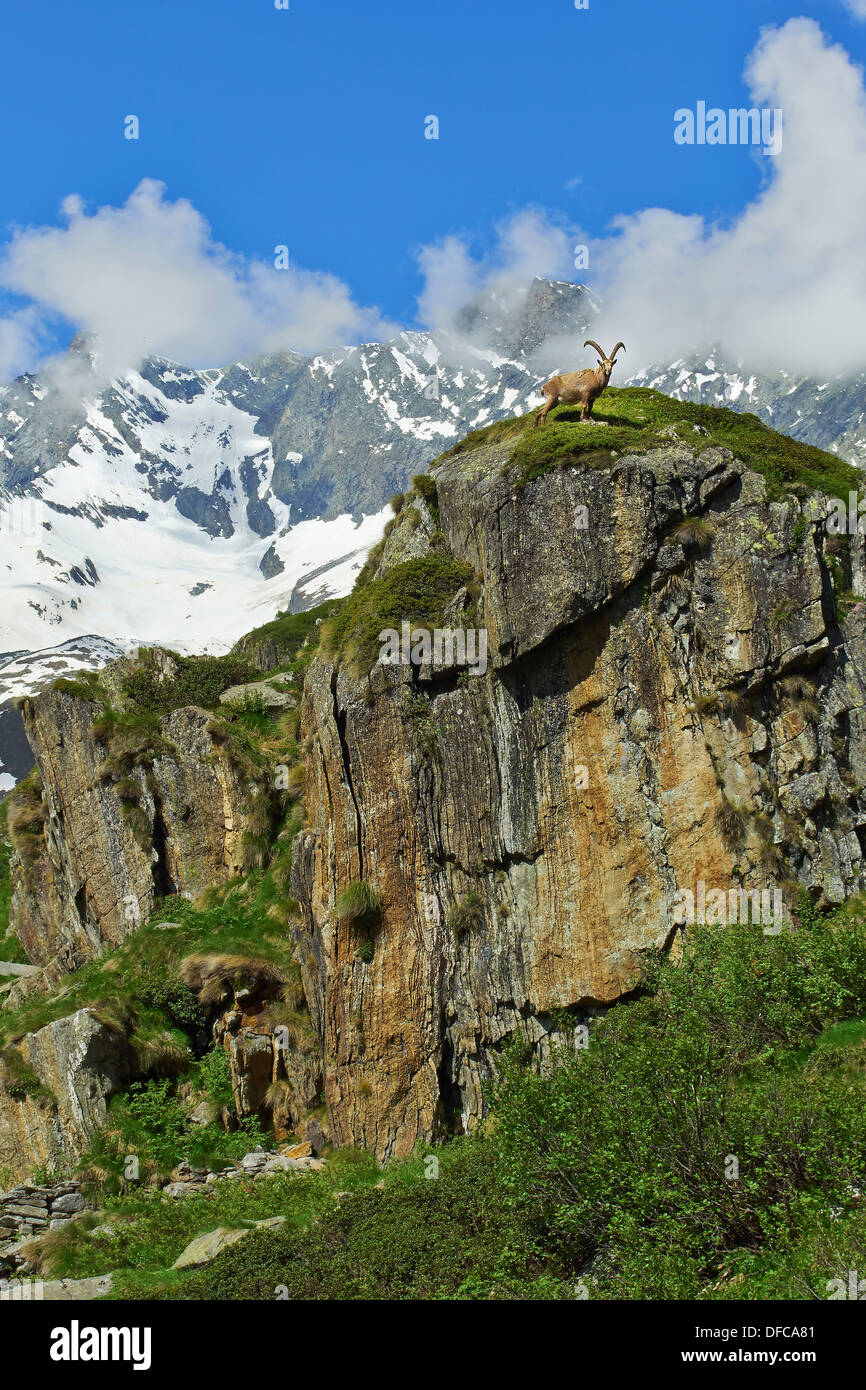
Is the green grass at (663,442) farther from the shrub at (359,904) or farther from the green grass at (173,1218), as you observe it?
the green grass at (173,1218)

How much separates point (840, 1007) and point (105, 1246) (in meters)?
14.6

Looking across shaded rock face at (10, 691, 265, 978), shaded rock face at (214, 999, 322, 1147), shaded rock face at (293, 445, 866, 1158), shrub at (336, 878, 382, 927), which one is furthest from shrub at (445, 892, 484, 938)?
shaded rock face at (10, 691, 265, 978)

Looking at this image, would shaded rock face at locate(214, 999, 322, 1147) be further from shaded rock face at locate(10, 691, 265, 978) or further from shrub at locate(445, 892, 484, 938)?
shaded rock face at locate(10, 691, 265, 978)

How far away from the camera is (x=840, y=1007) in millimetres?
16703

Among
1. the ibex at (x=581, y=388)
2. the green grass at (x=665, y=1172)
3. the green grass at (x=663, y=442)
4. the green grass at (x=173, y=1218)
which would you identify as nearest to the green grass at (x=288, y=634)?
the ibex at (x=581, y=388)

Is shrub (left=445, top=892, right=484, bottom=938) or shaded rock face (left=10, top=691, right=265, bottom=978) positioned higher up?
shaded rock face (left=10, top=691, right=265, bottom=978)

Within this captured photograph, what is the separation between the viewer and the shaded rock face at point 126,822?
3222 cm

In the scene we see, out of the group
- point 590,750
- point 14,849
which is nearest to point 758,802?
point 590,750

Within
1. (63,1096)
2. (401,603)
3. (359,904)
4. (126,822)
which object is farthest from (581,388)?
(63,1096)

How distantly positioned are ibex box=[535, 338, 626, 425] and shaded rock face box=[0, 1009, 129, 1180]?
1881cm

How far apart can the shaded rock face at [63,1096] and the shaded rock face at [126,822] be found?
609cm

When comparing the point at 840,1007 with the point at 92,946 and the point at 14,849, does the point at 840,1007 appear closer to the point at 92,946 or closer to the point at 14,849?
the point at 92,946

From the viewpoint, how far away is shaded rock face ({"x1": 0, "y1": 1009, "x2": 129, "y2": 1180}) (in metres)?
25.8

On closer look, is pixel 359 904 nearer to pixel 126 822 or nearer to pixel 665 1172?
pixel 665 1172
